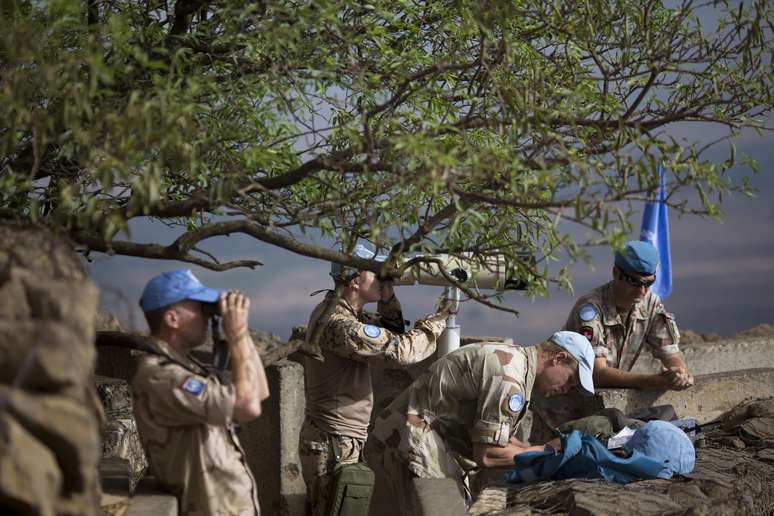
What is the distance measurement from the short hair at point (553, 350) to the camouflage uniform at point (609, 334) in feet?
5.43

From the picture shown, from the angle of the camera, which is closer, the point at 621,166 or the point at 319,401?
the point at 621,166

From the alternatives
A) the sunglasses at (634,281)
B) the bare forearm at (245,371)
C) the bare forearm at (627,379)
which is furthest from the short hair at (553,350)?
the bare forearm at (245,371)

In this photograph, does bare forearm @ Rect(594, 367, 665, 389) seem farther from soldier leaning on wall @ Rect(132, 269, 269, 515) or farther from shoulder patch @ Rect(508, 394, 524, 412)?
soldier leaning on wall @ Rect(132, 269, 269, 515)

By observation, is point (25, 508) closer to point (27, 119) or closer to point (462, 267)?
point (27, 119)

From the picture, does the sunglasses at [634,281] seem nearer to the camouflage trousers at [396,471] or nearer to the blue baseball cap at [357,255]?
the blue baseball cap at [357,255]

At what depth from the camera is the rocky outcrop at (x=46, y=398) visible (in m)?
3.28

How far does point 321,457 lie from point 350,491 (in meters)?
0.32

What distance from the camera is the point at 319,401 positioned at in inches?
265

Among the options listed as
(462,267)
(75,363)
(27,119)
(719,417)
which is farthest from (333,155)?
(719,417)

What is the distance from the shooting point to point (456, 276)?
685 centimetres

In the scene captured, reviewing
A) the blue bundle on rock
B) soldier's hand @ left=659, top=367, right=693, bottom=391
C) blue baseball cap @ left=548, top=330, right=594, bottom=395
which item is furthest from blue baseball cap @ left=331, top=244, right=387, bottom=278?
soldier's hand @ left=659, top=367, right=693, bottom=391

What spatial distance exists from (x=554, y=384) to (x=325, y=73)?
2172mm

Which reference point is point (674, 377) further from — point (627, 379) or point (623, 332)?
point (623, 332)

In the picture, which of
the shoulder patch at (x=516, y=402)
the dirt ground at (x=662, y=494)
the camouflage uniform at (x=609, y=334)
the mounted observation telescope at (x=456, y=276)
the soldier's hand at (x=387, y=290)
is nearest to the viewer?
the shoulder patch at (x=516, y=402)
